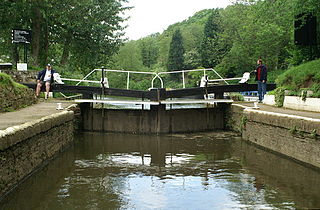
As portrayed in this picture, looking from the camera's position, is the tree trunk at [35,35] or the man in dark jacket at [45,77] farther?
the tree trunk at [35,35]

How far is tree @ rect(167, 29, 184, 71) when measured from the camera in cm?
7414

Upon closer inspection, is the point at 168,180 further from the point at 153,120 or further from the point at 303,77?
the point at 153,120

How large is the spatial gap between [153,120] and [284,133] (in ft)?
21.4

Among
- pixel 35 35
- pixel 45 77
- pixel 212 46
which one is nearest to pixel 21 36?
pixel 35 35

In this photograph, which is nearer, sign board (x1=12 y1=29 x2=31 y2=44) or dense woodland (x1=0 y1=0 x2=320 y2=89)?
dense woodland (x1=0 y1=0 x2=320 y2=89)

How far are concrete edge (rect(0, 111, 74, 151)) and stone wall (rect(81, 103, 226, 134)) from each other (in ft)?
16.2

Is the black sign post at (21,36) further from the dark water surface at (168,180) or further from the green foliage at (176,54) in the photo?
the green foliage at (176,54)

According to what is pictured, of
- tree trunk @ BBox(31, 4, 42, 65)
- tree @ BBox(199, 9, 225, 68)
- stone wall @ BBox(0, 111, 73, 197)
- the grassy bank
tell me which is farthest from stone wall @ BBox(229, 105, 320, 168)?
tree @ BBox(199, 9, 225, 68)

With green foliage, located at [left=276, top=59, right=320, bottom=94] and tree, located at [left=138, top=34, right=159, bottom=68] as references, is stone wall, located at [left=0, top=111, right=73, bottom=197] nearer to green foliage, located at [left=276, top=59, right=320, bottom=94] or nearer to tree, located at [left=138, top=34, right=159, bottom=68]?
green foliage, located at [left=276, top=59, right=320, bottom=94]

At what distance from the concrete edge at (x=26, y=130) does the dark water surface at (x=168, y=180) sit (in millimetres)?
933

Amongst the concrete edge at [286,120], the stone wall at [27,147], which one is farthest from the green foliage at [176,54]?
the stone wall at [27,147]

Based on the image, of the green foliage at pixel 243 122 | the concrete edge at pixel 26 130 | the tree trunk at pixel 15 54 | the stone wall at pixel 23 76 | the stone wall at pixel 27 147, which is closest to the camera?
the concrete edge at pixel 26 130

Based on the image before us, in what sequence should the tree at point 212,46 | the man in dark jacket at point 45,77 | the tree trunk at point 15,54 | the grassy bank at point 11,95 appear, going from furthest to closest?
the tree at point 212,46
the tree trunk at point 15,54
the man in dark jacket at point 45,77
the grassy bank at point 11,95

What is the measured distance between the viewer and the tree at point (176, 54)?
243ft
